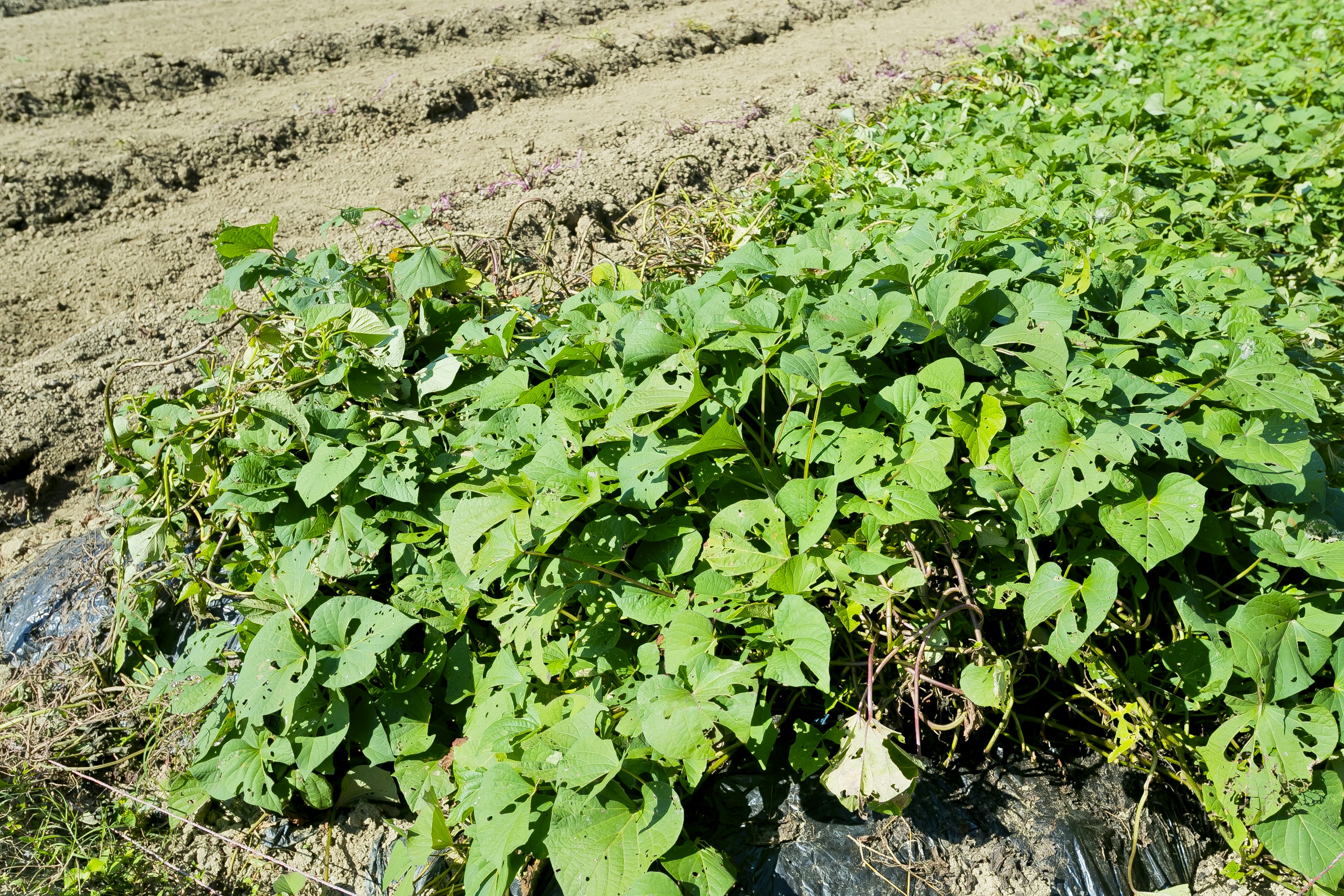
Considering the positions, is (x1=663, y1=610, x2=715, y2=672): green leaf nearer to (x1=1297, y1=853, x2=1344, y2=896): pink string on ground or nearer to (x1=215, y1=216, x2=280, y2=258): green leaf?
(x1=1297, y1=853, x2=1344, y2=896): pink string on ground

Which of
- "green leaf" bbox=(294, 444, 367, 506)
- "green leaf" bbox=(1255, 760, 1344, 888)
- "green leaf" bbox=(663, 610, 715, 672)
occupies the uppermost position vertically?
"green leaf" bbox=(294, 444, 367, 506)

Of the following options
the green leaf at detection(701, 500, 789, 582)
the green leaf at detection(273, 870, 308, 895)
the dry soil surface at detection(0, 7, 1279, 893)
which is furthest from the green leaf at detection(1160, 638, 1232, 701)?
the green leaf at detection(273, 870, 308, 895)

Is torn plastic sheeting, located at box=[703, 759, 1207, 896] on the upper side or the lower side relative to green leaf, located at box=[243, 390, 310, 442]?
lower

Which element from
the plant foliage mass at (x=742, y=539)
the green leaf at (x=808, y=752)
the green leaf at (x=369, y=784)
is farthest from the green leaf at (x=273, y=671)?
the green leaf at (x=808, y=752)

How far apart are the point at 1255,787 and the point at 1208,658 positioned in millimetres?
233

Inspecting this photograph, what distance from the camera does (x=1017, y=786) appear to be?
68.0 inches

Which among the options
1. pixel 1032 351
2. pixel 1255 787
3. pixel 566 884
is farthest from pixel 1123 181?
pixel 566 884

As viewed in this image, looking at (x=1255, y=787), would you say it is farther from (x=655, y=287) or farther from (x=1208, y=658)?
(x=655, y=287)

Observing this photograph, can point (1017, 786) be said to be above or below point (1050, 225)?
below

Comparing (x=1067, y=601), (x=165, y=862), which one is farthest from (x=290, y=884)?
(x=1067, y=601)

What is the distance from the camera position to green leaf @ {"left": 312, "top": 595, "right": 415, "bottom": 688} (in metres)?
1.70

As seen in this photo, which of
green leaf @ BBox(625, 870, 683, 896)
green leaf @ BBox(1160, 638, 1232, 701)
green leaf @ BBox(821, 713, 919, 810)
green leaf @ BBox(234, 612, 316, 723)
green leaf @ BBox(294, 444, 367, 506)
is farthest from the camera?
green leaf @ BBox(294, 444, 367, 506)

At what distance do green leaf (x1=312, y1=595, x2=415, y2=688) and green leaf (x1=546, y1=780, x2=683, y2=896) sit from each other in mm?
552

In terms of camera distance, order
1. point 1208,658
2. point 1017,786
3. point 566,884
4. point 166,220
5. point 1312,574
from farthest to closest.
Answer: point 166,220 → point 1017,786 → point 1208,658 → point 1312,574 → point 566,884
